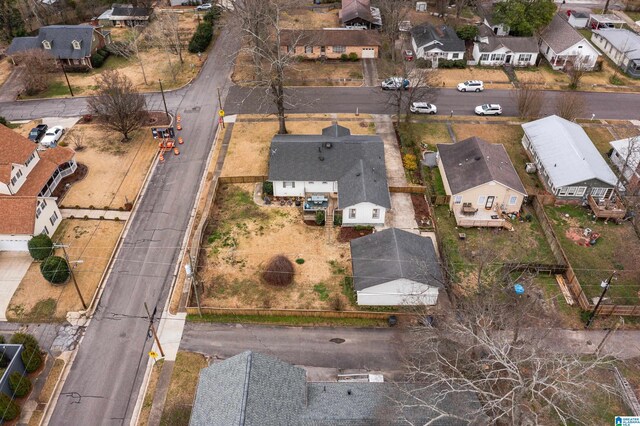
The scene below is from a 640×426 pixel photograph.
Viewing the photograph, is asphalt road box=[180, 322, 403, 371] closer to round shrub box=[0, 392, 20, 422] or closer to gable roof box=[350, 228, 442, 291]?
gable roof box=[350, 228, 442, 291]

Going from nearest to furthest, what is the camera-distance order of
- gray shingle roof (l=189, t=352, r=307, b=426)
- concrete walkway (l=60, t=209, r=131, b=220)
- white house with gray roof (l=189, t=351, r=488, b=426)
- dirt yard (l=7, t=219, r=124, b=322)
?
gray shingle roof (l=189, t=352, r=307, b=426) → white house with gray roof (l=189, t=351, r=488, b=426) → dirt yard (l=7, t=219, r=124, b=322) → concrete walkway (l=60, t=209, r=131, b=220)

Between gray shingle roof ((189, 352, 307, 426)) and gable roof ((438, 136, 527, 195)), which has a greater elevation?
gray shingle roof ((189, 352, 307, 426))

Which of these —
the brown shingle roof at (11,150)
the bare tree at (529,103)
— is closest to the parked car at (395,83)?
the bare tree at (529,103)

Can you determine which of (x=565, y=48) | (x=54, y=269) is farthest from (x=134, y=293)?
(x=565, y=48)

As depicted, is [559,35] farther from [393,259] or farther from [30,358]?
[30,358]

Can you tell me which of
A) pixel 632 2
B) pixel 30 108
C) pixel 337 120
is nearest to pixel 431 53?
pixel 337 120

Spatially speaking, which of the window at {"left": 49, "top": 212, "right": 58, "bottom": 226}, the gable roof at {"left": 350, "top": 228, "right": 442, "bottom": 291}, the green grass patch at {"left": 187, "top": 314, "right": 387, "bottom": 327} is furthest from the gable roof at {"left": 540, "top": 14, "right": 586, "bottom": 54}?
the window at {"left": 49, "top": 212, "right": 58, "bottom": 226}
